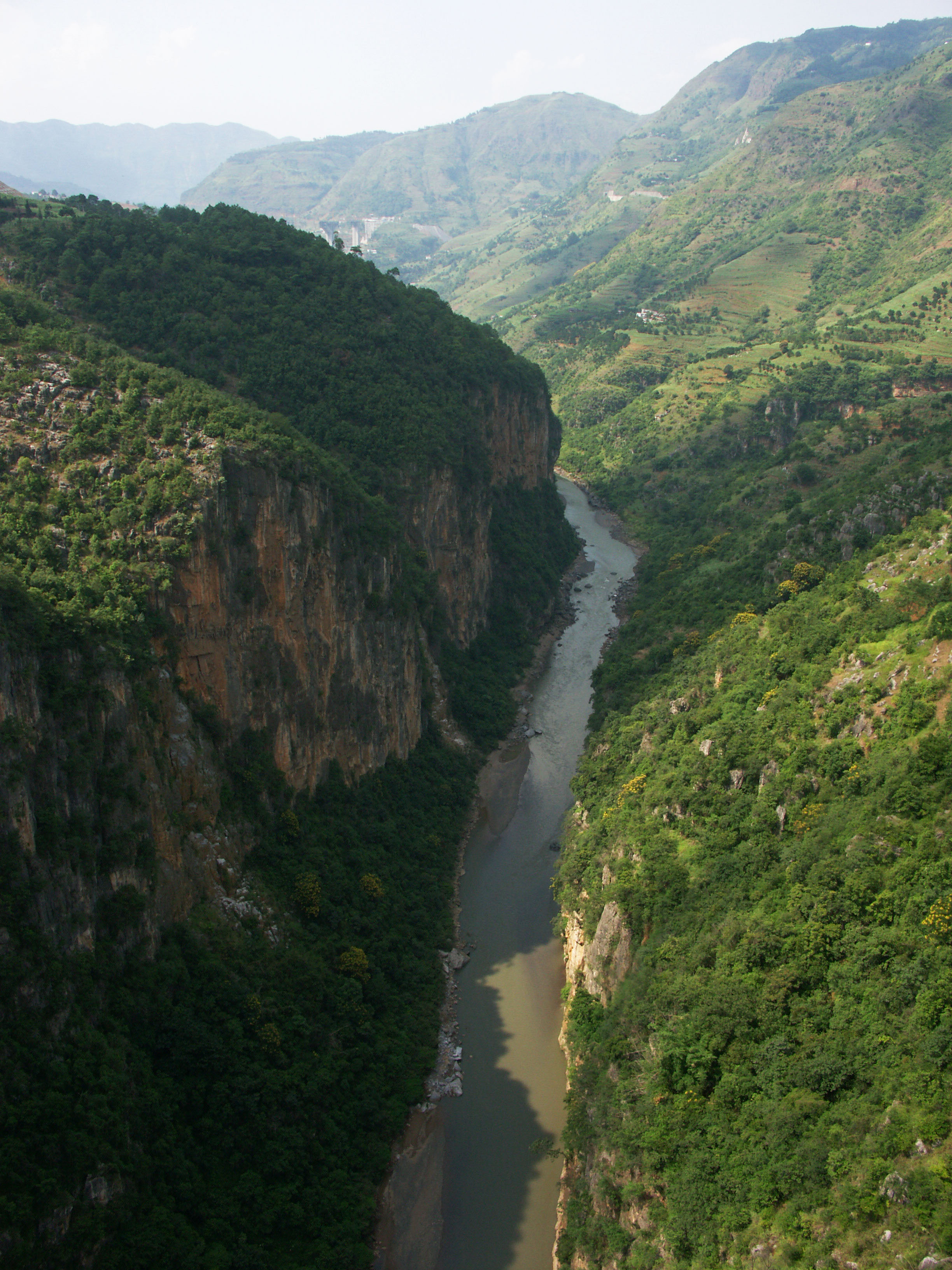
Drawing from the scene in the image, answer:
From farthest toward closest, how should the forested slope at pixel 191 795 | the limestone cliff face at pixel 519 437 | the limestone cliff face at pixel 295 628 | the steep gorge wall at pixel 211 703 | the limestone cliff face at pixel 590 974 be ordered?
the limestone cliff face at pixel 519 437 < the limestone cliff face at pixel 295 628 < the limestone cliff face at pixel 590 974 < the steep gorge wall at pixel 211 703 < the forested slope at pixel 191 795

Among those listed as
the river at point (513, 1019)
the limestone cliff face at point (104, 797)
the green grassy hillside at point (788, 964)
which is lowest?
the river at point (513, 1019)

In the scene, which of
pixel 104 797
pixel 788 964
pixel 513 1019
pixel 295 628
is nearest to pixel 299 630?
pixel 295 628

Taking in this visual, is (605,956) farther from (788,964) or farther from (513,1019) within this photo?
(788,964)

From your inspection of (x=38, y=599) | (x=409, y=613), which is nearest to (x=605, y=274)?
(x=409, y=613)

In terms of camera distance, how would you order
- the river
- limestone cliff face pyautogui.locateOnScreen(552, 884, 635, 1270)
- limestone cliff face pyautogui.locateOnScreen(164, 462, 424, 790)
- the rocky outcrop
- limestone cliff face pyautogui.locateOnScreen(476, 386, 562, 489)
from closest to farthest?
limestone cliff face pyautogui.locateOnScreen(552, 884, 635, 1270), the river, the rocky outcrop, limestone cliff face pyautogui.locateOnScreen(164, 462, 424, 790), limestone cliff face pyautogui.locateOnScreen(476, 386, 562, 489)

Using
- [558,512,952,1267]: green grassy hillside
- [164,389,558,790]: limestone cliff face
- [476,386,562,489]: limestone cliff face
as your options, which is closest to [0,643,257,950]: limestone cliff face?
[164,389,558,790]: limestone cliff face

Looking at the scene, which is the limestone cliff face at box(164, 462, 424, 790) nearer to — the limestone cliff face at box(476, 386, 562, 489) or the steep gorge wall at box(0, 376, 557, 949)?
the steep gorge wall at box(0, 376, 557, 949)

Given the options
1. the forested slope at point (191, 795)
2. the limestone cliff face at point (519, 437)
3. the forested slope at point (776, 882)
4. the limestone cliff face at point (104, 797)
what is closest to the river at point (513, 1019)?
the forested slope at point (776, 882)

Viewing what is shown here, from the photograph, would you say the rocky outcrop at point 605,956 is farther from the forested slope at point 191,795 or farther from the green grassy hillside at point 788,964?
the forested slope at point 191,795
